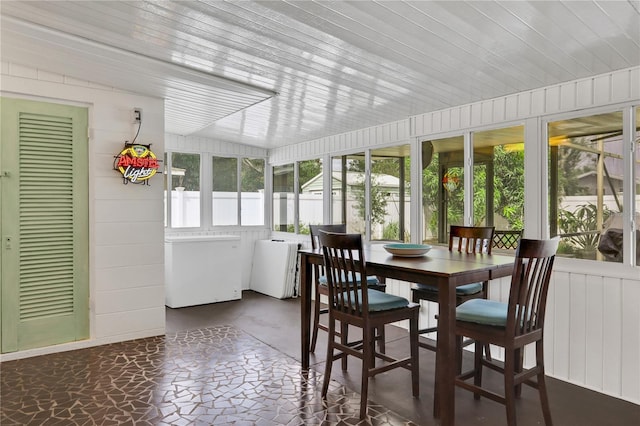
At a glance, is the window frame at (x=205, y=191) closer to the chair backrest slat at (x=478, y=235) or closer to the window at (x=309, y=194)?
the window at (x=309, y=194)

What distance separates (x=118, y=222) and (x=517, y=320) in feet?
11.6

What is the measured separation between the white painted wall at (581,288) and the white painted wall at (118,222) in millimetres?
3241

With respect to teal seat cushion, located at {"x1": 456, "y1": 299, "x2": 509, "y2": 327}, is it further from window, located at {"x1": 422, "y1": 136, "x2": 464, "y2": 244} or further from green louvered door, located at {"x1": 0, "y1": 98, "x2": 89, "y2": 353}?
green louvered door, located at {"x1": 0, "y1": 98, "x2": 89, "y2": 353}

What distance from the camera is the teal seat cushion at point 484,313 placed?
2.39 meters

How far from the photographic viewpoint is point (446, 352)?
2406 millimetres

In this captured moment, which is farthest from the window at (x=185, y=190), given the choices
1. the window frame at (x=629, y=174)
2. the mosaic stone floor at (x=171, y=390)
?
the window frame at (x=629, y=174)

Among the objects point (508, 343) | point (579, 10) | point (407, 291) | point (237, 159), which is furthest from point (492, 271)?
point (237, 159)

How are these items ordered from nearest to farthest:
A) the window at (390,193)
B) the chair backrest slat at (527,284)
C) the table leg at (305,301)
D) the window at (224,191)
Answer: the chair backrest slat at (527,284) → the table leg at (305,301) → the window at (390,193) → the window at (224,191)

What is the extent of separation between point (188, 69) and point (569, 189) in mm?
3258

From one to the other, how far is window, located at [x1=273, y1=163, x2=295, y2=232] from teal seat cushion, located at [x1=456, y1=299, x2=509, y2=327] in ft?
14.3

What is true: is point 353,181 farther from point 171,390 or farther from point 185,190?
point 171,390

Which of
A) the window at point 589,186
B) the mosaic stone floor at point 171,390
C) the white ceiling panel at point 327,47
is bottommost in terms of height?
the mosaic stone floor at point 171,390

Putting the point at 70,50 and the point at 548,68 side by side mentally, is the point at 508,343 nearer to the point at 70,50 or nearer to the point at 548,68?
the point at 548,68

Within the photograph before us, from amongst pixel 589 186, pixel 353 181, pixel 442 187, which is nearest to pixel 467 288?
pixel 589 186
